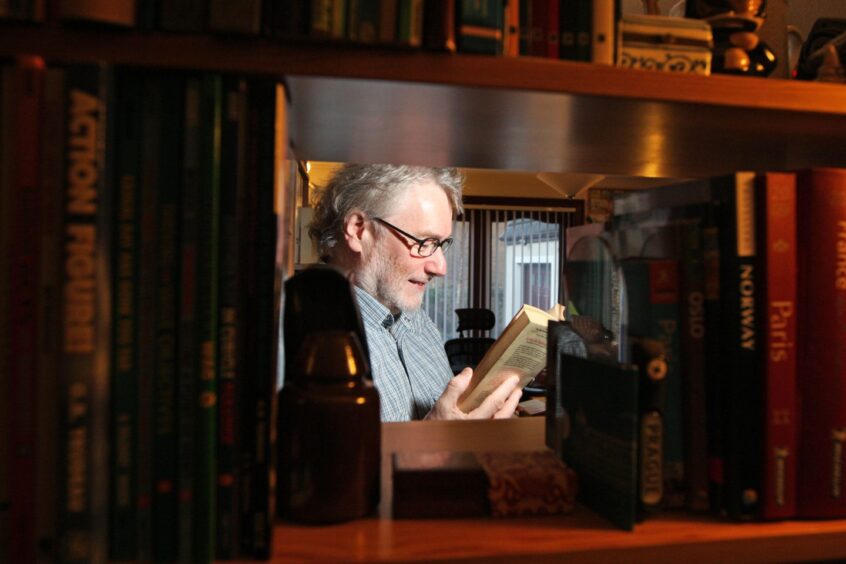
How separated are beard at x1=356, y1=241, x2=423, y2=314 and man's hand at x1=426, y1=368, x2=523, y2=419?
0.40 metres

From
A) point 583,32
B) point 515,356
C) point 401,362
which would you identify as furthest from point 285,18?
point 401,362

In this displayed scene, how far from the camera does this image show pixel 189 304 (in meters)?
0.46

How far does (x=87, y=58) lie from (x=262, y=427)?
302 millimetres

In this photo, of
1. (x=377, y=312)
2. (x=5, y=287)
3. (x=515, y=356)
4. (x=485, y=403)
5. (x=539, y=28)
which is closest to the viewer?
(x=5, y=287)

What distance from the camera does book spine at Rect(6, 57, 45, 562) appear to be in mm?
420

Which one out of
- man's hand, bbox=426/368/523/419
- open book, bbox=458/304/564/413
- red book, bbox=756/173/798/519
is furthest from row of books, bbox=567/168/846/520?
man's hand, bbox=426/368/523/419

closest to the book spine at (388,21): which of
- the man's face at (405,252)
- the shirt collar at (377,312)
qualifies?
the shirt collar at (377,312)

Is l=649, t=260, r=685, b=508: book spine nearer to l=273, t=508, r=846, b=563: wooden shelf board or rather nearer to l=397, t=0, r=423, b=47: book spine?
l=273, t=508, r=846, b=563: wooden shelf board

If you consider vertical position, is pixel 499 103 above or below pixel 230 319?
above

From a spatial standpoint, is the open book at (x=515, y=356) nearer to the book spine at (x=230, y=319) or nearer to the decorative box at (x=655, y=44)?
the decorative box at (x=655, y=44)

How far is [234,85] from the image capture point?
47 cm

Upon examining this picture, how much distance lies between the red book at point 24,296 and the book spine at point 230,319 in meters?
0.12

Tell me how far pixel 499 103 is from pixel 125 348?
373 millimetres

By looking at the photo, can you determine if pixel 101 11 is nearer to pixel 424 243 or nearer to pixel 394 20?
pixel 394 20
